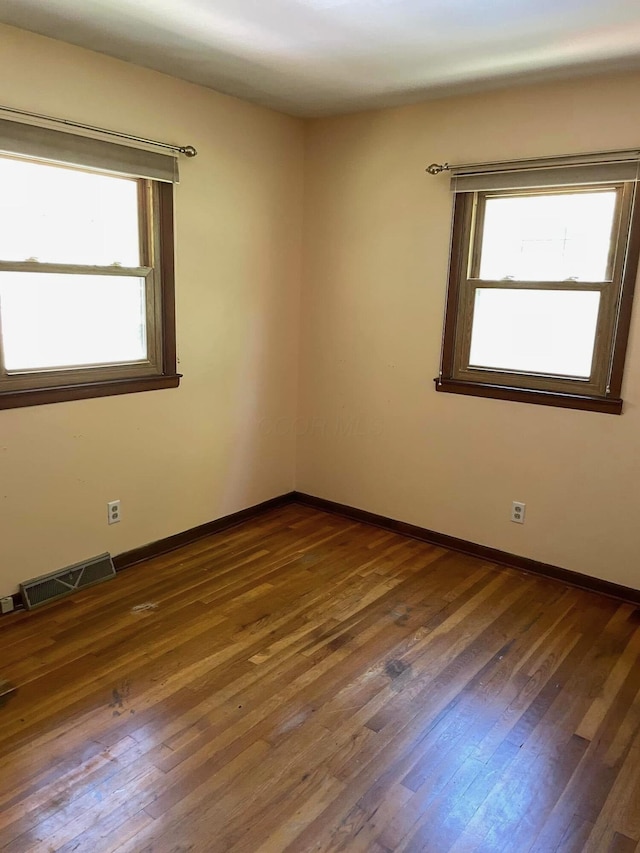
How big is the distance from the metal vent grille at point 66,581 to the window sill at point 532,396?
2185 mm

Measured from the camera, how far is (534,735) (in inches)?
88.1

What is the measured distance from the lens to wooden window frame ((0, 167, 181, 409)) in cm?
289

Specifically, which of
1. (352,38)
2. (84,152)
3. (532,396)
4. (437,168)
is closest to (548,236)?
(437,168)

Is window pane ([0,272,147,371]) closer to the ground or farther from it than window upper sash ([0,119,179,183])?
closer to the ground

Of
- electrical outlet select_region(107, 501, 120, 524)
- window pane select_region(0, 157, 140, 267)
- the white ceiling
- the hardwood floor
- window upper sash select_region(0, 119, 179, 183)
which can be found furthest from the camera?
electrical outlet select_region(107, 501, 120, 524)

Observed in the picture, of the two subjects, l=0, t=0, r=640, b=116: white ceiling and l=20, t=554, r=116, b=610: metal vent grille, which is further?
l=20, t=554, r=116, b=610: metal vent grille

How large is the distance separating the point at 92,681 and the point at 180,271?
7.09 ft

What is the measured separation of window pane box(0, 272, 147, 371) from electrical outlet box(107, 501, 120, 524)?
775mm

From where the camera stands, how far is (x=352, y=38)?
8.63 ft

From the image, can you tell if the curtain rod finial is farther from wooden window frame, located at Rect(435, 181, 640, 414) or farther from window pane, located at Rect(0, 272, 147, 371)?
window pane, located at Rect(0, 272, 147, 371)

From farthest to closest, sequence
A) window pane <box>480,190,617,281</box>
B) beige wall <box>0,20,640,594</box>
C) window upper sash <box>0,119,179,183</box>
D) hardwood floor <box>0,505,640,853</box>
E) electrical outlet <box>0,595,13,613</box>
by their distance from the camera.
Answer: window pane <box>480,190,617,281</box>
beige wall <box>0,20,640,594</box>
electrical outlet <box>0,595,13,613</box>
window upper sash <box>0,119,179,183</box>
hardwood floor <box>0,505,640,853</box>

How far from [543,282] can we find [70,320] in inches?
97.1

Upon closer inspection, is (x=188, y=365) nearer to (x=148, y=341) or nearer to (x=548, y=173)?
(x=148, y=341)

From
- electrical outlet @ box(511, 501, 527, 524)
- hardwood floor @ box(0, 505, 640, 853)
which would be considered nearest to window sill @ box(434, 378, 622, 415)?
electrical outlet @ box(511, 501, 527, 524)
